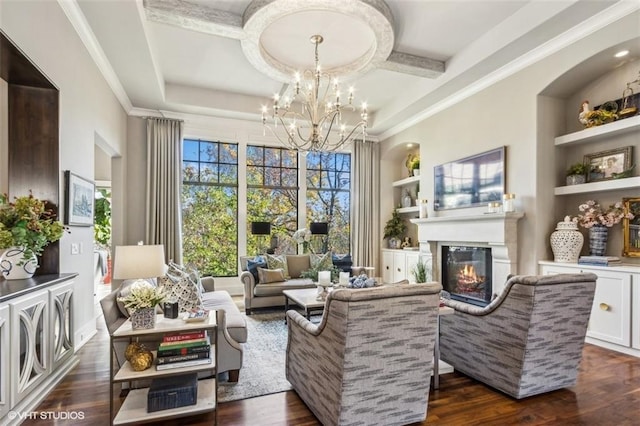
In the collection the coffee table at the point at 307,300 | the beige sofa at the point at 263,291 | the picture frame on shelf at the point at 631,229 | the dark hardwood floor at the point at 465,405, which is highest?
the picture frame on shelf at the point at 631,229

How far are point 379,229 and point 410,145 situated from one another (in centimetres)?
189

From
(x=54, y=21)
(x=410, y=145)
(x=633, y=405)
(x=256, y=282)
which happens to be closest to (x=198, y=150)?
(x=256, y=282)

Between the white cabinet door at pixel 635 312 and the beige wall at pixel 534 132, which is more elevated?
the beige wall at pixel 534 132

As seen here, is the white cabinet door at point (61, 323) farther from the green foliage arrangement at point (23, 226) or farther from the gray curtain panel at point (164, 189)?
the gray curtain panel at point (164, 189)

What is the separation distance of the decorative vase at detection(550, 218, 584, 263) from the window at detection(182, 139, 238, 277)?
5229mm

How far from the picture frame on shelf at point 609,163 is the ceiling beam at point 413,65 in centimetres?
221

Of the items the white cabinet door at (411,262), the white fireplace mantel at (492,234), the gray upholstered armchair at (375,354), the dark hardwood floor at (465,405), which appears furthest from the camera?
the white cabinet door at (411,262)

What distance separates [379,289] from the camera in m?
1.92

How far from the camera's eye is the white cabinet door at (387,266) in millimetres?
7117

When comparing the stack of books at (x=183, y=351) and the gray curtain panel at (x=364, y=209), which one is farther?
the gray curtain panel at (x=364, y=209)

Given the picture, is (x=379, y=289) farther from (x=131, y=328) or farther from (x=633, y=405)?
(x=633, y=405)

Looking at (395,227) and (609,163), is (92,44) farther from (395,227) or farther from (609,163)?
(609,163)

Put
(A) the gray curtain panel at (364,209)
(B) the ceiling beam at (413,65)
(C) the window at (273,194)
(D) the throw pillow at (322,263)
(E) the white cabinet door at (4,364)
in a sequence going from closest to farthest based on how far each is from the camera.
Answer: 1. (E) the white cabinet door at (4,364)
2. (B) the ceiling beam at (413,65)
3. (D) the throw pillow at (322,263)
4. (C) the window at (273,194)
5. (A) the gray curtain panel at (364,209)

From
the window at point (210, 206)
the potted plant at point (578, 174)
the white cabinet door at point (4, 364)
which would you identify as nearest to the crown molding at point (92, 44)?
the window at point (210, 206)
